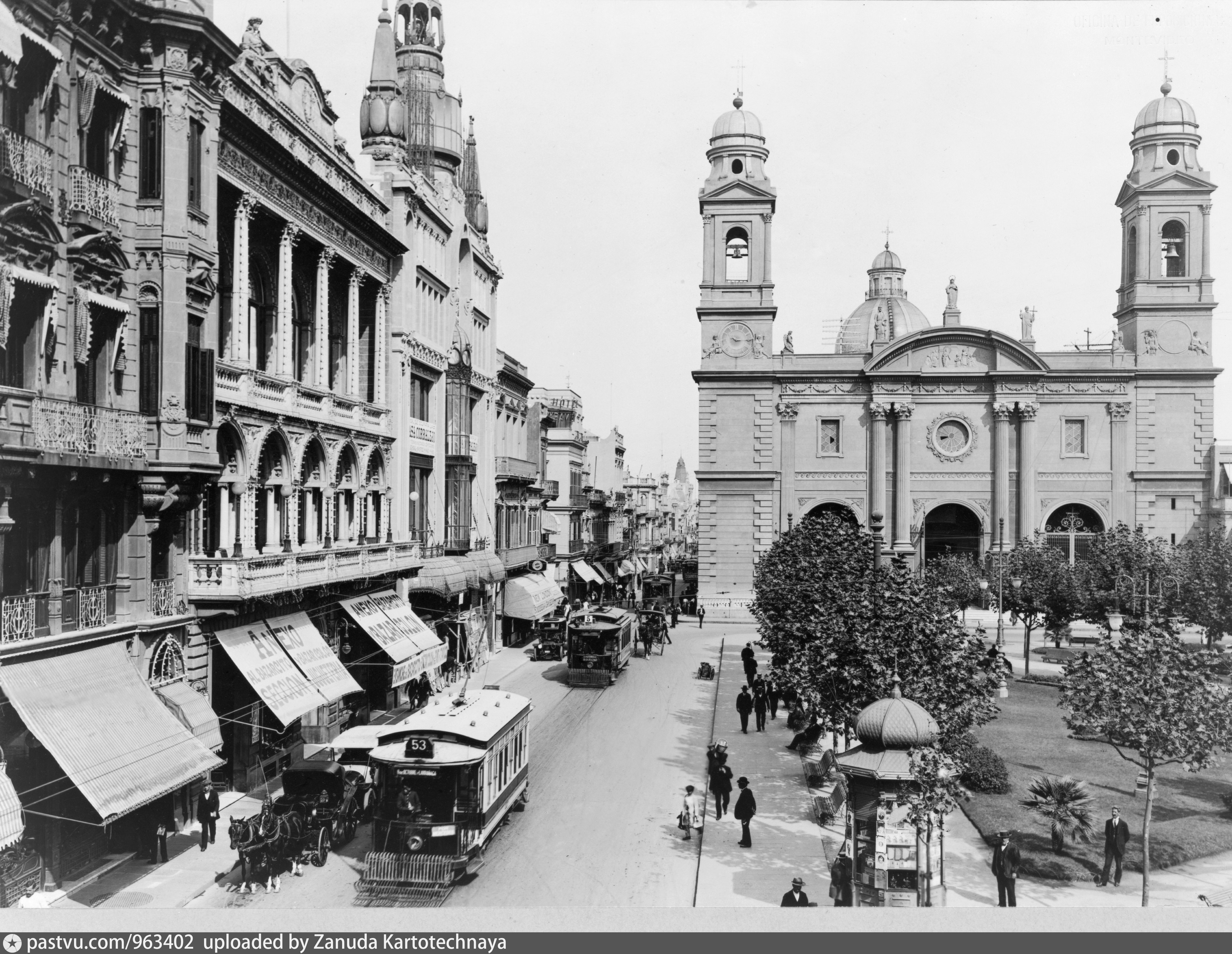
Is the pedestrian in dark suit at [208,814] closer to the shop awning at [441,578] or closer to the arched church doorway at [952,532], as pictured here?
the shop awning at [441,578]

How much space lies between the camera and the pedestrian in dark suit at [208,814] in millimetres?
19328

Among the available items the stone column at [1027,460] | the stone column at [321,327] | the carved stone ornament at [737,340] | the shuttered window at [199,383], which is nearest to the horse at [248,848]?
the shuttered window at [199,383]

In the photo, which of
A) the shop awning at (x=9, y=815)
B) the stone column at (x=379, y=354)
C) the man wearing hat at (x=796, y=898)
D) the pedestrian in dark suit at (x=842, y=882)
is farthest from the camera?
the stone column at (x=379, y=354)

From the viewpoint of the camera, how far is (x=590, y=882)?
60.5 feet

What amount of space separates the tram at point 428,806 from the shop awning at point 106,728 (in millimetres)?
3068

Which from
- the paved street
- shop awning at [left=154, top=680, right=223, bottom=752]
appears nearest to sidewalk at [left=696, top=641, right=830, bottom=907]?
the paved street

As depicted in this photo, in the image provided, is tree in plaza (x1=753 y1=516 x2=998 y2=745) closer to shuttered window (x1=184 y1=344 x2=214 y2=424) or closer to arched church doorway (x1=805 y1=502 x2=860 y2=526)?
shuttered window (x1=184 y1=344 x2=214 y2=424)

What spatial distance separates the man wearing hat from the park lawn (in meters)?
5.52

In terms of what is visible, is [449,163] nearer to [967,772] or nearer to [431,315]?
[431,315]

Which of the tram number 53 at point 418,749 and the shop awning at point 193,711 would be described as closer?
the tram number 53 at point 418,749

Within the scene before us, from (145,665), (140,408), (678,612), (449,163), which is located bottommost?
(678,612)

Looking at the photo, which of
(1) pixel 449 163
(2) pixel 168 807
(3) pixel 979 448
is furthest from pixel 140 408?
(3) pixel 979 448

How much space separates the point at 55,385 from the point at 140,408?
2.37 meters

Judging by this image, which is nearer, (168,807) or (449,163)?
(168,807)
